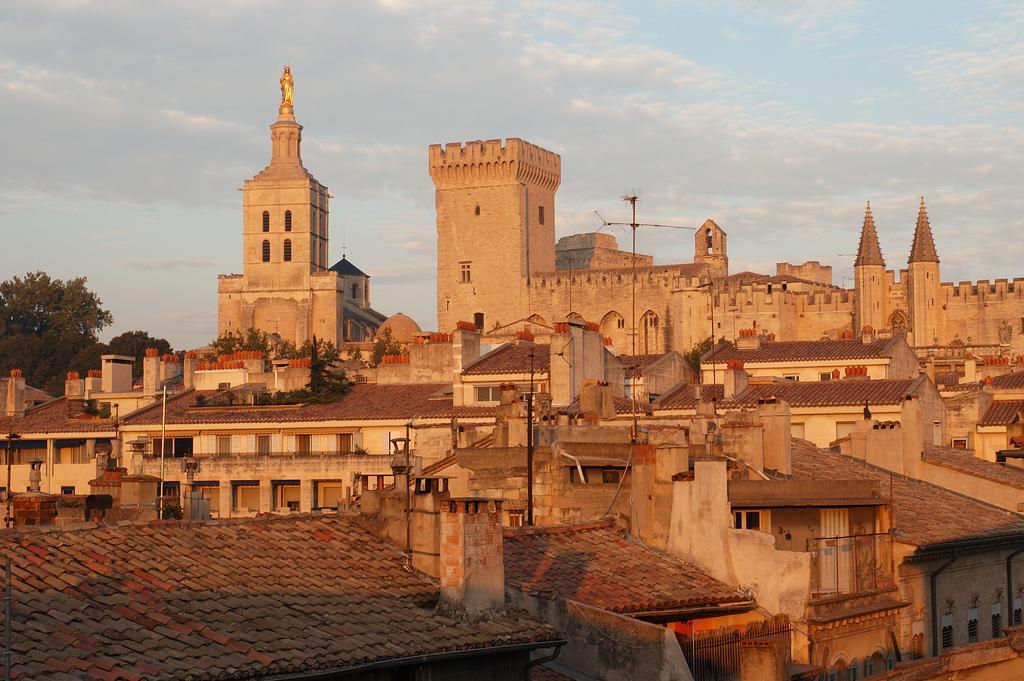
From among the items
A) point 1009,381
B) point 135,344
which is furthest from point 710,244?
point 1009,381

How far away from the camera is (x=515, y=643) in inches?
562

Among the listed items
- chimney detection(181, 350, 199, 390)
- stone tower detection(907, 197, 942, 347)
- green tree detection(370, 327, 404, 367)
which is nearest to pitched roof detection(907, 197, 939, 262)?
stone tower detection(907, 197, 942, 347)

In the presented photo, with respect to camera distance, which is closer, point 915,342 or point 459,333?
point 459,333

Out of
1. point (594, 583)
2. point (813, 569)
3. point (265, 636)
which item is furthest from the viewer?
point (813, 569)

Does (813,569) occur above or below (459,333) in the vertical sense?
below

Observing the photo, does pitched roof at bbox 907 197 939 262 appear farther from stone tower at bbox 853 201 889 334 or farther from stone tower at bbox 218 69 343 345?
stone tower at bbox 218 69 343 345

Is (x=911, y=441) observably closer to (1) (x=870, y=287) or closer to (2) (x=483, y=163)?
(1) (x=870, y=287)

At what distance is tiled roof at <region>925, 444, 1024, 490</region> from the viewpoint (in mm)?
29438

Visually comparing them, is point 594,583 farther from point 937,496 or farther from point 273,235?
point 273,235

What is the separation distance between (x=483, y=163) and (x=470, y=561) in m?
106

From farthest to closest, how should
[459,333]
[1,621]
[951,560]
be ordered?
[459,333] < [951,560] < [1,621]

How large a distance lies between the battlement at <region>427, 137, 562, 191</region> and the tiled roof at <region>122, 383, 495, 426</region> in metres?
73.0

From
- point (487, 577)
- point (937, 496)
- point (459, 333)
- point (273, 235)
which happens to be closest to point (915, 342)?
point (273, 235)

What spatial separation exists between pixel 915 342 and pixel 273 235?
2029 inches
